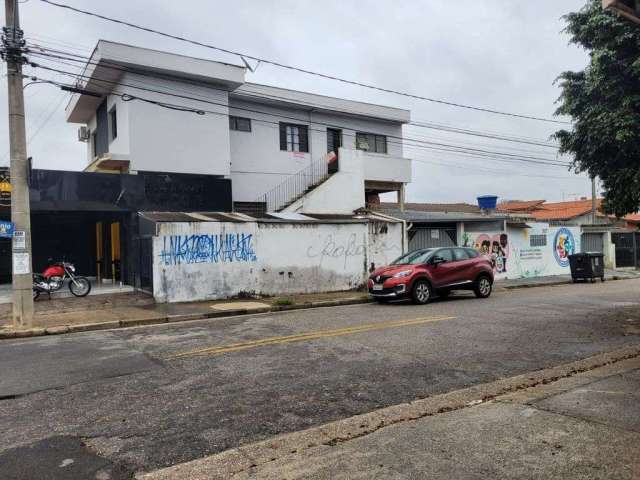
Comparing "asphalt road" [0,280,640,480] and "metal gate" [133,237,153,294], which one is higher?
"metal gate" [133,237,153,294]

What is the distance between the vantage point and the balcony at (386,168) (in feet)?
83.0

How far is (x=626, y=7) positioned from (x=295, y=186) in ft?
61.7

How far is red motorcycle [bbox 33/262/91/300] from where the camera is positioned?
14.8 m

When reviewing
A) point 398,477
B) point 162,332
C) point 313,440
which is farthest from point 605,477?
point 162,332

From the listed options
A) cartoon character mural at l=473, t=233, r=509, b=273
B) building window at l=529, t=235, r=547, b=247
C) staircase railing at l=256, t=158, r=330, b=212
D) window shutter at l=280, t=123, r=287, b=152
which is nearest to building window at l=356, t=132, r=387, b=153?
staircase railing at l=256, t=158, r=330, b=212

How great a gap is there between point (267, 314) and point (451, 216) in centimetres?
1190

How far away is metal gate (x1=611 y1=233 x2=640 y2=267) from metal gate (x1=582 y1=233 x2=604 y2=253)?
112cm

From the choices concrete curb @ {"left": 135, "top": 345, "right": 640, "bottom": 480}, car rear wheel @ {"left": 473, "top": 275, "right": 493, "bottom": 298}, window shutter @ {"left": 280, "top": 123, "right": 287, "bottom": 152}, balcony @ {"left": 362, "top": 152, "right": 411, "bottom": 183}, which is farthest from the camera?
balcony @ {"left": 362, "top": 152, "right": 411, "bottom": 183}

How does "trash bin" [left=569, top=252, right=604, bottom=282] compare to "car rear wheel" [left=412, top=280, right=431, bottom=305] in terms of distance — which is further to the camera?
"trash bin" [left=569, top=252, right=604, bottom=282]

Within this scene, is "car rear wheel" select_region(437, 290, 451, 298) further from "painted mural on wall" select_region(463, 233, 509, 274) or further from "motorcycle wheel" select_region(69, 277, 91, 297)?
"motorcycle wheel" select_region(69, 277, 91, 297)

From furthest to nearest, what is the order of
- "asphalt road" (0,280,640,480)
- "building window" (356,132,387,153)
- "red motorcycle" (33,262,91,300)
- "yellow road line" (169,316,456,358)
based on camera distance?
"building window" (356,132,387,153) < "red motorcycle" (33,262,91,300) < "yellow road line" (169,316,456,358) < "asphalt road" (0,280,640,480)

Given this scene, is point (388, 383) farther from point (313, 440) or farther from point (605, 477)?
point (605, 477)

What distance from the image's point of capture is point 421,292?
1450 cm

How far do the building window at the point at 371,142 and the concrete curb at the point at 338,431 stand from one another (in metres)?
20.5
